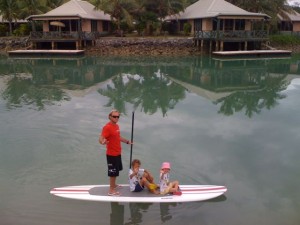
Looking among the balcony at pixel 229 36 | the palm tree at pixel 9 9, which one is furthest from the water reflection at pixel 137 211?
the palm tree at pixel 9 9

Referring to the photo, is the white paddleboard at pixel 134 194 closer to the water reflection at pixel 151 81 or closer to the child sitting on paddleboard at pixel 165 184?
the child sitting on paddleboard at pixel 165 184

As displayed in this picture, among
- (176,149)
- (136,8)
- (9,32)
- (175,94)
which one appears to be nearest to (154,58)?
(136,8)

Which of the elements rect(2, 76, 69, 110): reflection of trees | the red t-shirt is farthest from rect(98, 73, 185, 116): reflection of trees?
the red t-shirt

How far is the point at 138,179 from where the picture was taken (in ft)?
21.5

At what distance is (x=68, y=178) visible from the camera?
786cm

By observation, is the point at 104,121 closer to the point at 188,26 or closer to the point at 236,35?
the point at 236,35

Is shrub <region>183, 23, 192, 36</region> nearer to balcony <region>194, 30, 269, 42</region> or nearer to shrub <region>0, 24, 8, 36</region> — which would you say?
balcony <region>194, 30, 269, 42</region>

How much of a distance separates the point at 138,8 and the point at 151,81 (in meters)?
18.5

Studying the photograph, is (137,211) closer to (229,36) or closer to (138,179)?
(138,179)

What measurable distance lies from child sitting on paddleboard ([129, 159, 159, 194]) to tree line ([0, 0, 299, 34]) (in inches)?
1202

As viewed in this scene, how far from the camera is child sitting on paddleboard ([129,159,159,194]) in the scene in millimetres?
6445

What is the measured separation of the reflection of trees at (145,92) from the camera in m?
14.7

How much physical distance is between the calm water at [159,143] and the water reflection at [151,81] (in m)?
0.09

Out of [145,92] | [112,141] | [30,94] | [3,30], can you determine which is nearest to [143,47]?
[3,30]
